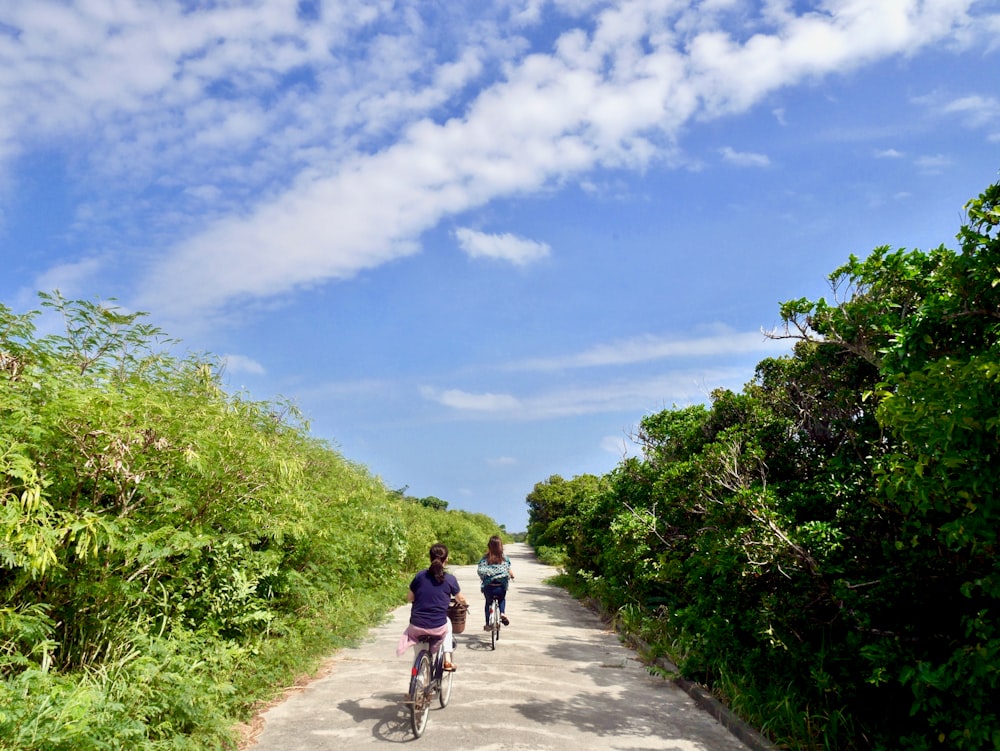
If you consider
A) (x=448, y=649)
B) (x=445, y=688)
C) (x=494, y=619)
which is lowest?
(x=445, y=688)

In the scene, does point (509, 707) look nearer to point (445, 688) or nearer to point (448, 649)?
point (445, 688)

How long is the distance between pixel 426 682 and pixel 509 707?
1399 mm

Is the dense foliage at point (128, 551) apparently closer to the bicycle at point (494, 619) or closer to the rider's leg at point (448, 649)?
the rider's leg at point (448, 649)

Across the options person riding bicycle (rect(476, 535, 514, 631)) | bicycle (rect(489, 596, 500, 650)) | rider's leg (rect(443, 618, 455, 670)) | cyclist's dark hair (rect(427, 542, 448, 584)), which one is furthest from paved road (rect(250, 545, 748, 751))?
cyclist's dark hair (rect(427, 542, 448, 584))

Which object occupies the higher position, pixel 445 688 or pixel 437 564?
pixel 437 564

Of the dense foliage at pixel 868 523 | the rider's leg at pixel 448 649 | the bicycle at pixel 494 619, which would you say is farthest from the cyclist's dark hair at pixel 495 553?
the rider's leg at pixel 448 649

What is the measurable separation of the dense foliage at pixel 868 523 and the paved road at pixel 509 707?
756mm

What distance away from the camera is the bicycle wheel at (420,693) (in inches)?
247

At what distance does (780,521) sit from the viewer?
22.4 feet

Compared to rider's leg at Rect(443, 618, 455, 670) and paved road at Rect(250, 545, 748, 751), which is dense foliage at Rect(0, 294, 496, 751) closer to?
paved road at Rect(250, 545, 748, 751)

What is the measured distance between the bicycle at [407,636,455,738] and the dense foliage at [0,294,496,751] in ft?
5.21

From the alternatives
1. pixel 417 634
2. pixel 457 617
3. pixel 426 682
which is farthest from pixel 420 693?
pixel 457 617

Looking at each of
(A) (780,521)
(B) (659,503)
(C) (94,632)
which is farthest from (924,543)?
(B) (659,503)

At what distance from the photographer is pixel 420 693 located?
6391 millimetres
